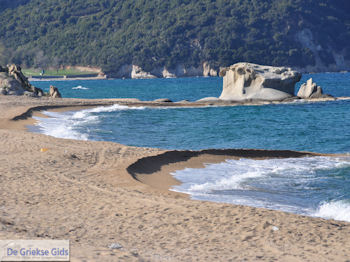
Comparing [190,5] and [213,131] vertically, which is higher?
[190,5]

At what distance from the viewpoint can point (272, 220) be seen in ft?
31.0

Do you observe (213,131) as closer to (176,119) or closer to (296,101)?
(176,119)

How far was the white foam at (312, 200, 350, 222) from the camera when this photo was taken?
10625 millimetres

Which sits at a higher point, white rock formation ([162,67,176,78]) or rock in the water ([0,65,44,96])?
rock in the water ([0,65,44,96])

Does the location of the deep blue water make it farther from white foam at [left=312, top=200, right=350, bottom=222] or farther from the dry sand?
white foam at [left=312, top=200, right=350, bottom=222]

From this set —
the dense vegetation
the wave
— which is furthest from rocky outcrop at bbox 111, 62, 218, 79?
the wave

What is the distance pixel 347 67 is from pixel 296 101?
152790mm

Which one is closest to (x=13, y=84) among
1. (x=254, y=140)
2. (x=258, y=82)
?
(x=258, y=82)

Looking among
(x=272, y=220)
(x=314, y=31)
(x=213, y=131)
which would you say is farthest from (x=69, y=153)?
(x=314, y=31)

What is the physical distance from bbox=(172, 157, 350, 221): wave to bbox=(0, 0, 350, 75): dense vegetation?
5767 inches

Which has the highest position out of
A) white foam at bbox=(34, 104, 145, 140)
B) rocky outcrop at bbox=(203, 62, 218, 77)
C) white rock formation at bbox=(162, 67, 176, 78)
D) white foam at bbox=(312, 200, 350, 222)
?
white foam at bbox=(312, 200, 350, 222)

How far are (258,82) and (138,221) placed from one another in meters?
39.2

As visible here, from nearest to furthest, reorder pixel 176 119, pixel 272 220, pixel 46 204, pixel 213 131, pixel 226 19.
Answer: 1. pixel 272 220
2. pixel 46 204
3. pixel 213 131
4. pixel 176 119
5. pixel 226 19

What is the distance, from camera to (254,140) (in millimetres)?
24250
